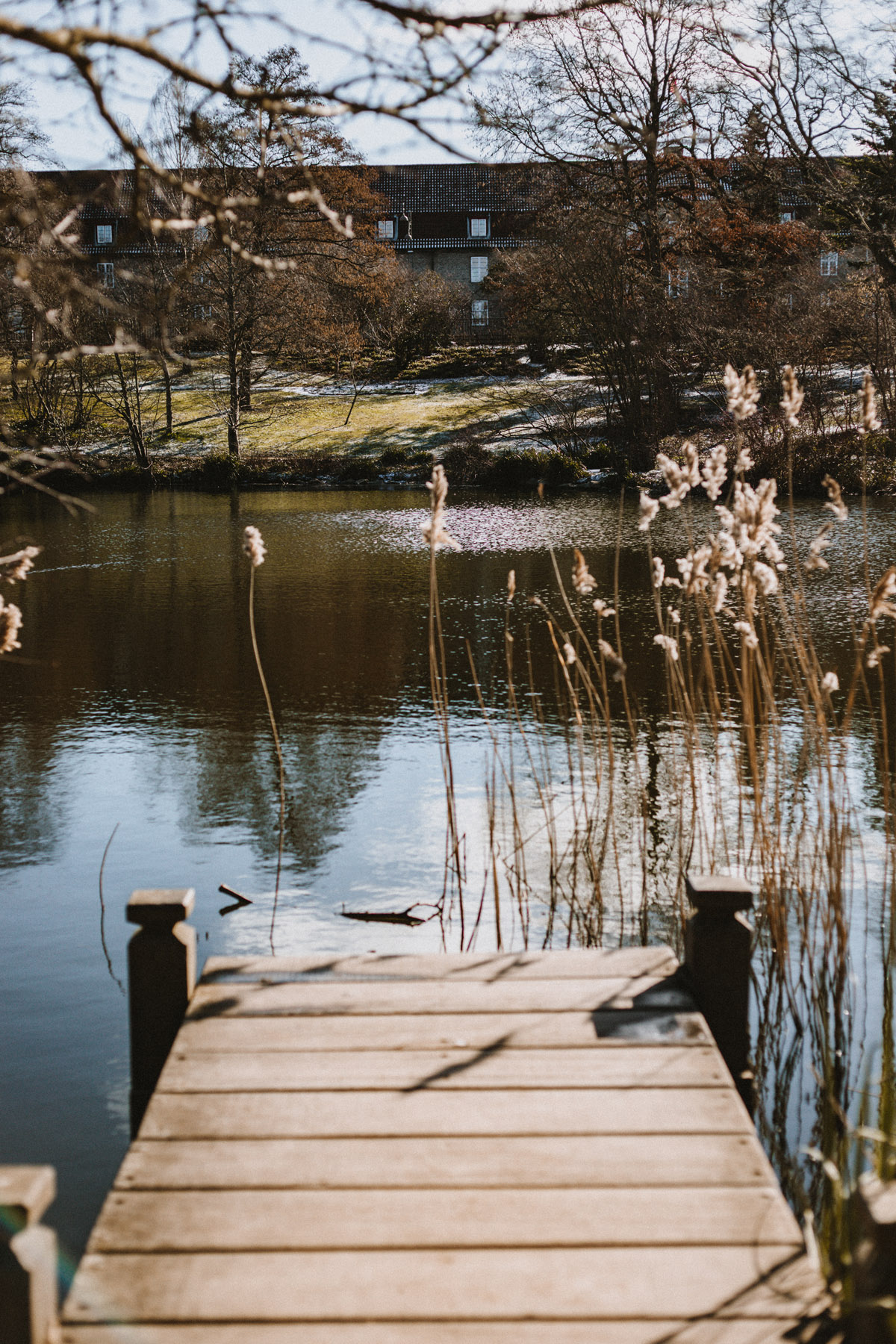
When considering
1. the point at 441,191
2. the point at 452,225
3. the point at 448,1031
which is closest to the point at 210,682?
the point at 448,1031

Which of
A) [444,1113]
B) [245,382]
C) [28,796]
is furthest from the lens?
[245,382]

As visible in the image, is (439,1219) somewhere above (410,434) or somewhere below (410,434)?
below

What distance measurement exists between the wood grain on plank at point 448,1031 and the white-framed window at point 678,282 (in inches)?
1052

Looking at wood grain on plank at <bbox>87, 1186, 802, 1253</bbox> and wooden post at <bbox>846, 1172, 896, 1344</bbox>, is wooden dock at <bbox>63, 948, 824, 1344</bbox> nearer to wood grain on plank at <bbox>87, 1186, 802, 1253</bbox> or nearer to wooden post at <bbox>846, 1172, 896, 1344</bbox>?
wood grain on plank at <bbox>87, 1186, 802, 1253</bbox>

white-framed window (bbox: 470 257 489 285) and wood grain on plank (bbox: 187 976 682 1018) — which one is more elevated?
white-framed window (bbox: 470 257 489 285)

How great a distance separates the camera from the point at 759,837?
513 cm

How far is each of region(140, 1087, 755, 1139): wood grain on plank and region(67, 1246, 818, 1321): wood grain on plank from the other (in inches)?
18.2

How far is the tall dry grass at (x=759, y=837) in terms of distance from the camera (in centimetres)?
372

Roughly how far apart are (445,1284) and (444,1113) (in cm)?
64

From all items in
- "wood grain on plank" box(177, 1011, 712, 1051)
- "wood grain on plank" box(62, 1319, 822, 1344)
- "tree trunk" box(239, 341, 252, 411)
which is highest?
"tree trunk" box(239, 341, 252, 411)

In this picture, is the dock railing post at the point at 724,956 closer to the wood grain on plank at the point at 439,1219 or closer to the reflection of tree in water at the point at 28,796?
the wood grain on plank at the point at 439,1219

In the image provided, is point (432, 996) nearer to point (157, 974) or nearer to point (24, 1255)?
point (157, 974)

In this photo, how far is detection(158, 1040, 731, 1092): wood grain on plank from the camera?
303 cm

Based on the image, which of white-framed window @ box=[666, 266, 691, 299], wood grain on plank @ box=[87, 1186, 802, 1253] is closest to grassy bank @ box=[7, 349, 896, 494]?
white-framed window @ box=[666, 266, 691, 299]
